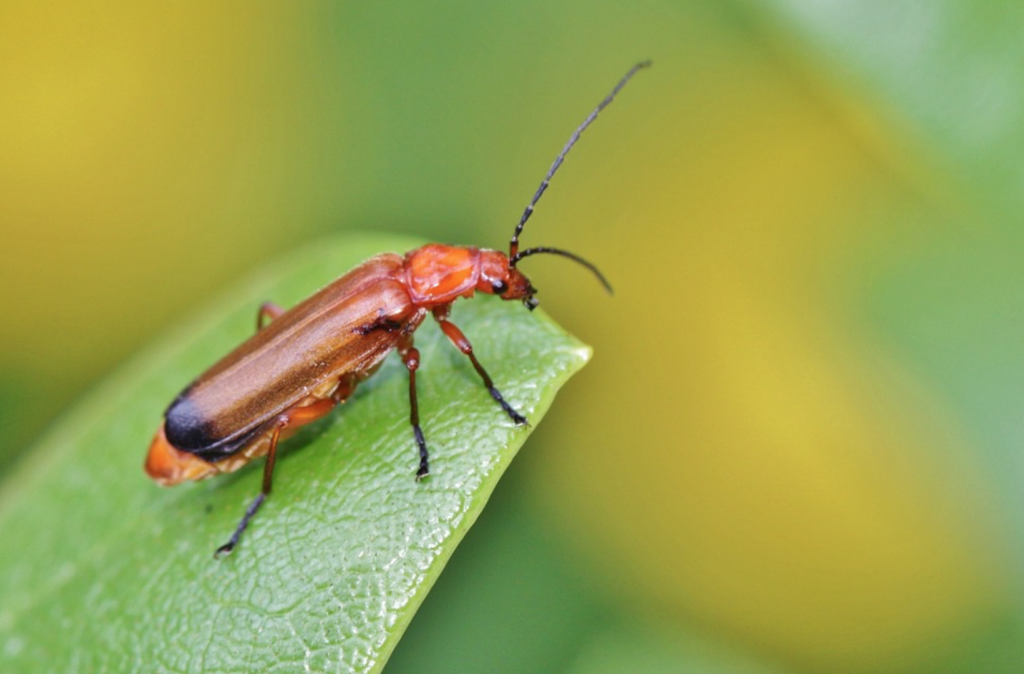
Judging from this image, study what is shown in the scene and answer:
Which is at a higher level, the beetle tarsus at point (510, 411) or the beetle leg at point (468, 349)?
the beetle leg at point (468, 349)

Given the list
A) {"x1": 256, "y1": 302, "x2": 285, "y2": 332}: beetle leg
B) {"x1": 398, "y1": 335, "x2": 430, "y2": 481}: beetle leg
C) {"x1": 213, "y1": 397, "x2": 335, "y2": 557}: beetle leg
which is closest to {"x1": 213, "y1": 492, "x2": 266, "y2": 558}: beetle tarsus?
{"x1": 213, "y1": 397, "x2": 335, "y2": 557}: beetle leg

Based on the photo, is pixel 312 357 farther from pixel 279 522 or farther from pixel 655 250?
pixel 655 250

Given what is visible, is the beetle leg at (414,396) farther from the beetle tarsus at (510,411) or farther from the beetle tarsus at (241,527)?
the beetle tarsus at (241,527)

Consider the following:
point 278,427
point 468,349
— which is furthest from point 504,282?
point 278,427

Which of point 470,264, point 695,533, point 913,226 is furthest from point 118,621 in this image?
point 913,226

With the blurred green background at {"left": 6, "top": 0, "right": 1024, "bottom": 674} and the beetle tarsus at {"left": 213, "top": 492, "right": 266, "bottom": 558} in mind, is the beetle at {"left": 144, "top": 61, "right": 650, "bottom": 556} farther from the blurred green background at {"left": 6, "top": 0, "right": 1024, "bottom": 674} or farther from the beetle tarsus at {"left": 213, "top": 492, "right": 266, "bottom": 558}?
the blurred green background at {"left": 6, "top": 0, "right": 1024, "bottom": 674}

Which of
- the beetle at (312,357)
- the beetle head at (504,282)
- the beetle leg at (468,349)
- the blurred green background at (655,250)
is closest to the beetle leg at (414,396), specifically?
the beetle at (312,357)
